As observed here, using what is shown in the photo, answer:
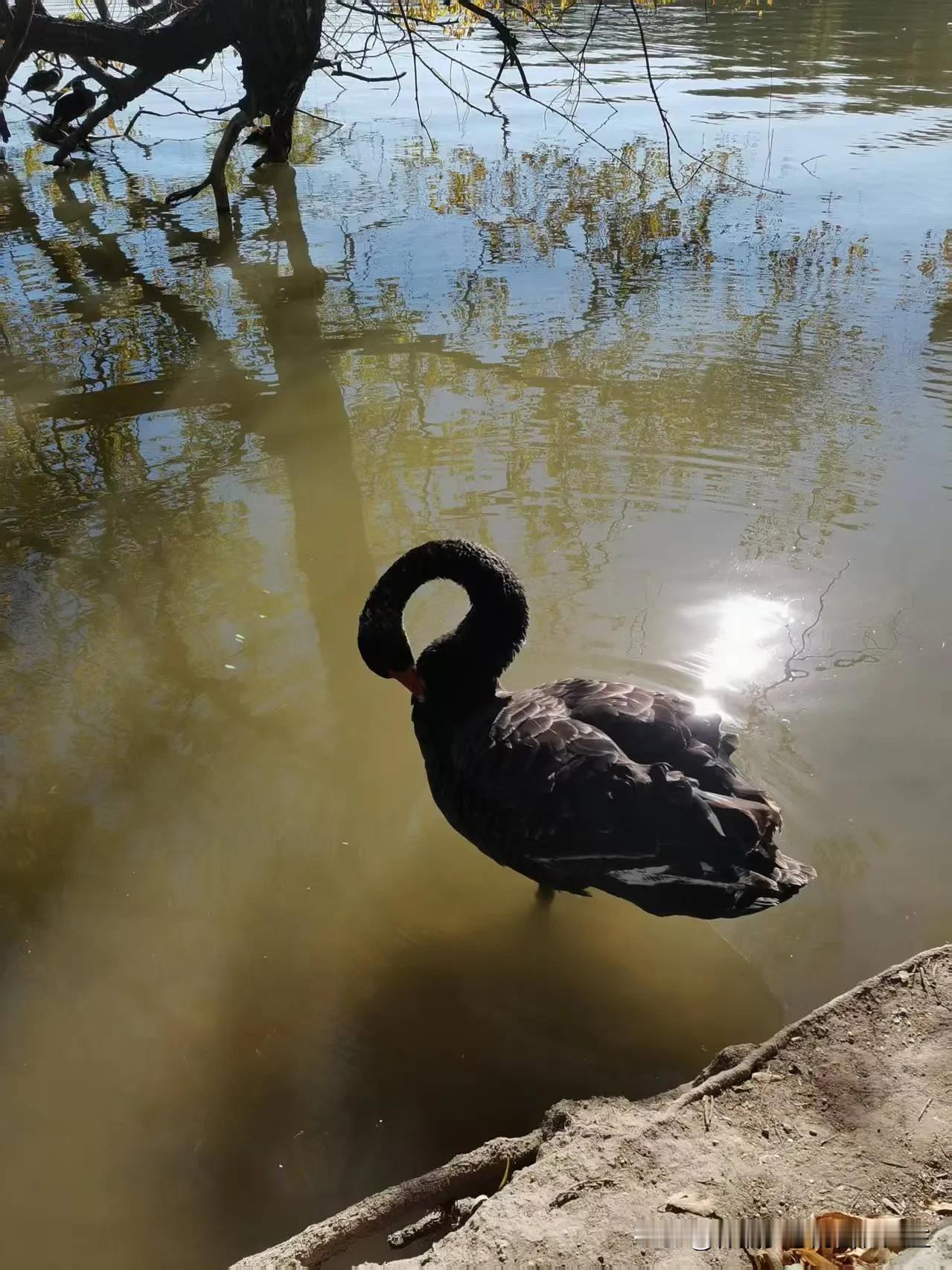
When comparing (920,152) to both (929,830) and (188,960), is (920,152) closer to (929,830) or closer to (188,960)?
(929,830)

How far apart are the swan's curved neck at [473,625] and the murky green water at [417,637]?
662 millimetres

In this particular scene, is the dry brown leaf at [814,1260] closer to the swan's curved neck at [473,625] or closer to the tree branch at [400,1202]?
the tree branch at [400,1202]

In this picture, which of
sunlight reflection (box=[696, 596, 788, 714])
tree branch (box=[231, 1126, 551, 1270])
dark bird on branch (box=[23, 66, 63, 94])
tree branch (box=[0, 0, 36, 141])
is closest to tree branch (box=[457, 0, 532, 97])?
tree branch (box=[0, 0, 36, 141])

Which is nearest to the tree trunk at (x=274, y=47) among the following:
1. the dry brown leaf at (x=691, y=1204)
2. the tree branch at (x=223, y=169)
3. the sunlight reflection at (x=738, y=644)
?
the tree branch at (x=223, y=169)

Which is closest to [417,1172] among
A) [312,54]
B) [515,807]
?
[515,807]

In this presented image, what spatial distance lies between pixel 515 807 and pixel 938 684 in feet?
6.92

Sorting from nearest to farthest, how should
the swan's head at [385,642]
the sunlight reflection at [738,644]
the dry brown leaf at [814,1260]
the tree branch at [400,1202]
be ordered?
1. the dry brown leaf at [814,1260]
2. the tree branch at [400,1202]
3. the swan's head at [385,642]
4. the sunlight reflection at [738,644]

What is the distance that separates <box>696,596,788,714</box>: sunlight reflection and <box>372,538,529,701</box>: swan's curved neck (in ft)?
3.31

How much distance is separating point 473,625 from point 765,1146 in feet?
6.08

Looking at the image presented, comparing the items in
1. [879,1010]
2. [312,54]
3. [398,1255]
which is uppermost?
[312,54]

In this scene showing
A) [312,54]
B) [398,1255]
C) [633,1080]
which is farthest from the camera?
[312,54]

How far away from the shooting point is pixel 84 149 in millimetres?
13148

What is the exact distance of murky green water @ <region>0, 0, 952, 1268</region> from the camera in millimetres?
2779

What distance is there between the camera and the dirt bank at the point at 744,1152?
6.36 ft
